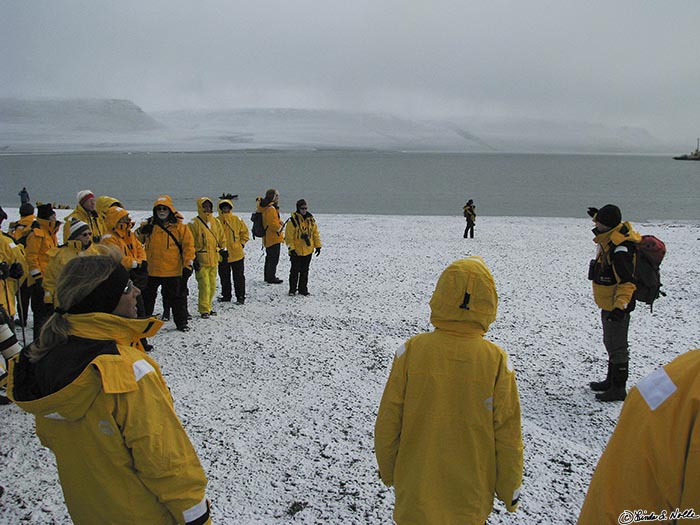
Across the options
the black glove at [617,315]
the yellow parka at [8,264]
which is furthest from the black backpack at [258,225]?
the black glove at [617,315]

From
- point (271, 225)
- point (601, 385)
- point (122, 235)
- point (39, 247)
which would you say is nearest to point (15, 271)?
point (122, 235)

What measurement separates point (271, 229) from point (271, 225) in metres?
0.08

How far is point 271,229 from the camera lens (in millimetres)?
9836

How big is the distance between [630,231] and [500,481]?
3500mm

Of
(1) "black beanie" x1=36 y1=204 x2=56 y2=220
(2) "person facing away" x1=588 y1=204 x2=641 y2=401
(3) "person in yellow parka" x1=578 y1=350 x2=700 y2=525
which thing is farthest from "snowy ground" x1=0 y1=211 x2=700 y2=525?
(3) "person in yellow parka" x1=578 y1=350 x2=700 y2=525

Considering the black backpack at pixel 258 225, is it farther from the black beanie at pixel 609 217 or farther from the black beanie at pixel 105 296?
the black beanie at pixel 105 296

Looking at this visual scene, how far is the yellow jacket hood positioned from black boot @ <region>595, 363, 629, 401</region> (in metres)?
3.41

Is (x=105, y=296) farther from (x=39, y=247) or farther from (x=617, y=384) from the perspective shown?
(x=39, y=247)

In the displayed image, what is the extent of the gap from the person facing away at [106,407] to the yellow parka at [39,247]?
569 centimetres

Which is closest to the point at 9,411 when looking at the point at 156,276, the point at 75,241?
the point at 75,241

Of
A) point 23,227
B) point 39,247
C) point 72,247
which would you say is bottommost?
point 39,247

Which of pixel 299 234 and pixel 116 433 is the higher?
pixel 299 234

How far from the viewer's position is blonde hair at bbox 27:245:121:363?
6.48 feet

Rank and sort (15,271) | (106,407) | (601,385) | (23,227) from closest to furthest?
1. (106,407)
2. (601,385)
3. (15,271)
4. (23,227)
